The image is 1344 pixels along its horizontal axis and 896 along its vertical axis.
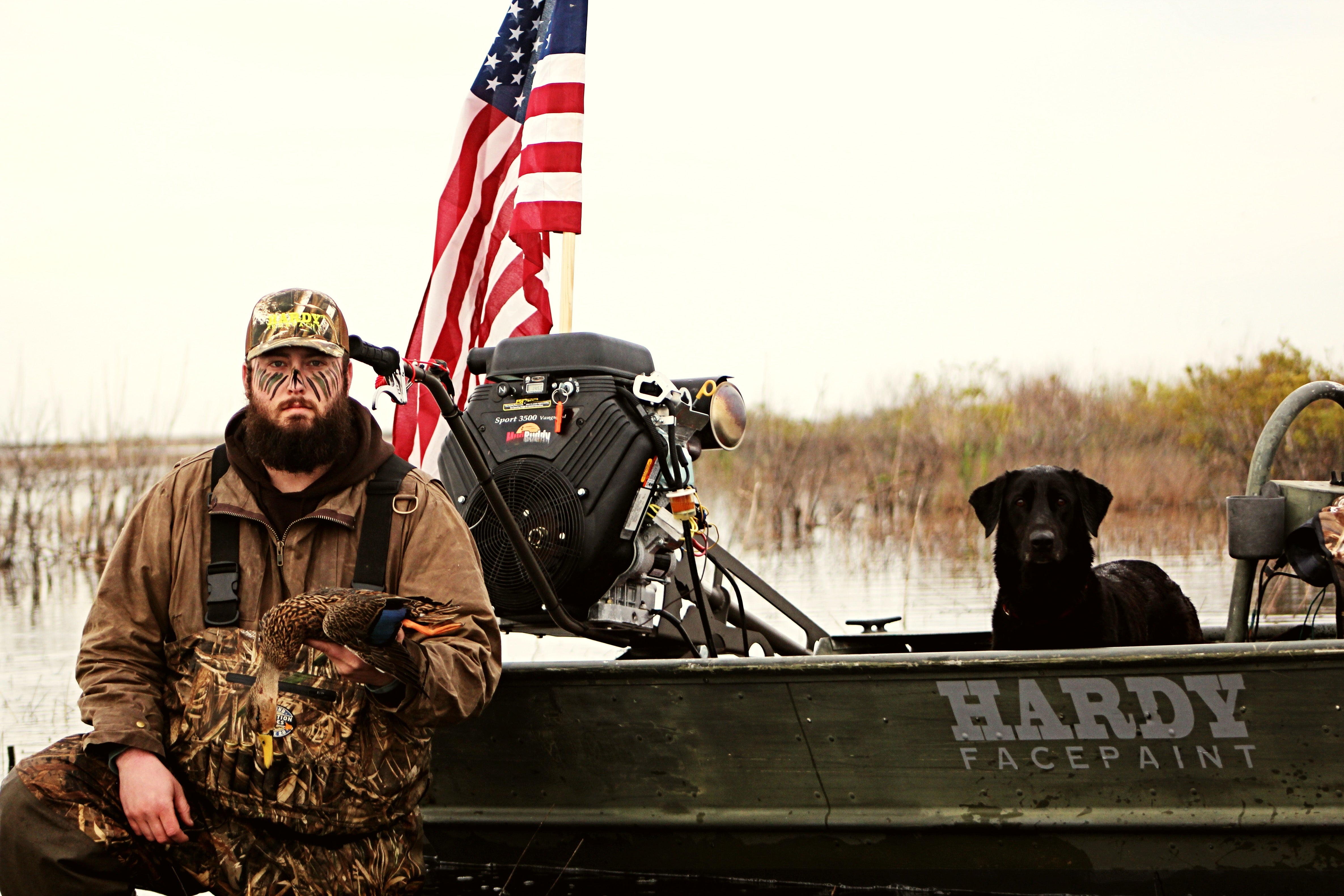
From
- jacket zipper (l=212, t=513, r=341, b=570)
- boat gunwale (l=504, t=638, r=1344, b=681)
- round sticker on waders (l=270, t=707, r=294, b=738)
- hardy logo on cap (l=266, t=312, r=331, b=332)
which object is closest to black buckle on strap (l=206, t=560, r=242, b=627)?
jacket zipper (l=212, t=513, r=341, b=570)

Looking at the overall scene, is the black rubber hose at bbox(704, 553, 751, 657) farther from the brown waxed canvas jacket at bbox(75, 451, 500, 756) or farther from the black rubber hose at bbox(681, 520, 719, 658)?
the brown waxed canvas jacket at bbox(75, 451, 500, 756)

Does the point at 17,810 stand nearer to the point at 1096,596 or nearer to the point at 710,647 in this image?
the point at 710,647

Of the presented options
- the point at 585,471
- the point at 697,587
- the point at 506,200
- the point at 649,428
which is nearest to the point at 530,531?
the point at 585,471

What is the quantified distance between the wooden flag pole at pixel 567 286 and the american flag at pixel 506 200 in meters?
0.16

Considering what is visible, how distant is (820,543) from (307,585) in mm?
8459

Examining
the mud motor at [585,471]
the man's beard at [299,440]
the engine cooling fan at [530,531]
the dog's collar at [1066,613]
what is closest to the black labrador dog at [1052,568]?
the dog's collar at [1066,613]

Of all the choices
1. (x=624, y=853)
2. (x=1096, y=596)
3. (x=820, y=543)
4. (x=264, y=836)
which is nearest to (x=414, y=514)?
(x=264, y=836)

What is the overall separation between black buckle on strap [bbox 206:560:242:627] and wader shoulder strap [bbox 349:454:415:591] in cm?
28

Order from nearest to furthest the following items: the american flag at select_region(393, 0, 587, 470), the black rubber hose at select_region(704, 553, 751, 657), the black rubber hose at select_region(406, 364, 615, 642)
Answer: the black rubber hose at select_region(406, 364, 615, 642)
the black rubber hose at select_region(704, 553, 751, 657)
the american flag at select_region(393, 0, 587, 470)

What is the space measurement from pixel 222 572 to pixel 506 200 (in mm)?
2971

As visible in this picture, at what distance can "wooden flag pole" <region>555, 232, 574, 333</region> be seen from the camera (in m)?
5.02

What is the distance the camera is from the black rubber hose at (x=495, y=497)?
3838 mm

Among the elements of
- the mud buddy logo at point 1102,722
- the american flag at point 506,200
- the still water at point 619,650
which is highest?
the american flag at point 506,200

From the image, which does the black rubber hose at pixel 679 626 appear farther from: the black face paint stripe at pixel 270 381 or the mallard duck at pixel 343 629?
the black face paint stripe at pixel 270 381
